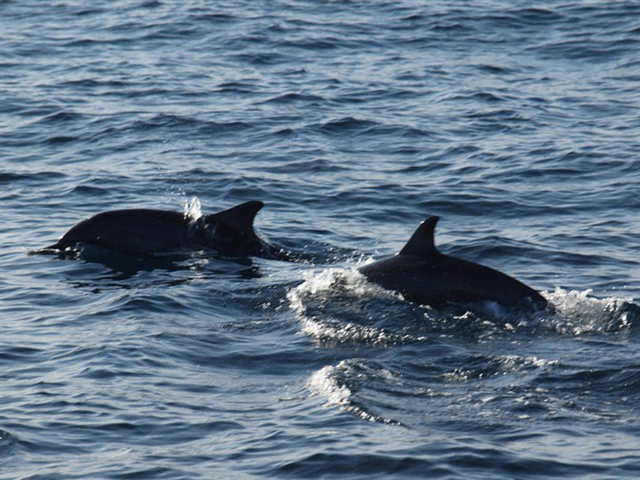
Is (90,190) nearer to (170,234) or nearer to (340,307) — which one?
(170,234)

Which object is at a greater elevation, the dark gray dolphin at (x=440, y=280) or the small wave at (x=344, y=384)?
the dark gray dolphin at (x=440, y=280)

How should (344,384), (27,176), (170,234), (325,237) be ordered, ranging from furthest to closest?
(27,176)
(325,237)
(170,234)
(344,384)

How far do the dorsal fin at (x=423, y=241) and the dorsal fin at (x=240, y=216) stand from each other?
2831 millimetres

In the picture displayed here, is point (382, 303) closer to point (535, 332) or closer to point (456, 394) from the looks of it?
point (535, 332)

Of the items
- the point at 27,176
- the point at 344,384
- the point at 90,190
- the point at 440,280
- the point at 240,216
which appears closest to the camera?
the point at 344,384

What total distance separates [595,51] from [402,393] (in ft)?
64.7

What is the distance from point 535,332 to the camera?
45.8 ft

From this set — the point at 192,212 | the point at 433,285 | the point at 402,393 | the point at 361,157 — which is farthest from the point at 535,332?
the point at 361,157

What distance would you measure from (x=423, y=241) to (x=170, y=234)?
4243 mm

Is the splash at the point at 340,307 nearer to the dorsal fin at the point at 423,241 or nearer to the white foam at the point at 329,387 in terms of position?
the dorsal fin at the point at 423,241

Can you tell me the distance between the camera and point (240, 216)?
17500mm

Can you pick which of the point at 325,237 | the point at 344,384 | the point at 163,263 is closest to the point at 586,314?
the point at 344,384

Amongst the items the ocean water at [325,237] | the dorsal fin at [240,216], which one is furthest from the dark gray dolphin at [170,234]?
the ocean water at [325,237]

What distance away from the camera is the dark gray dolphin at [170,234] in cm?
1761
